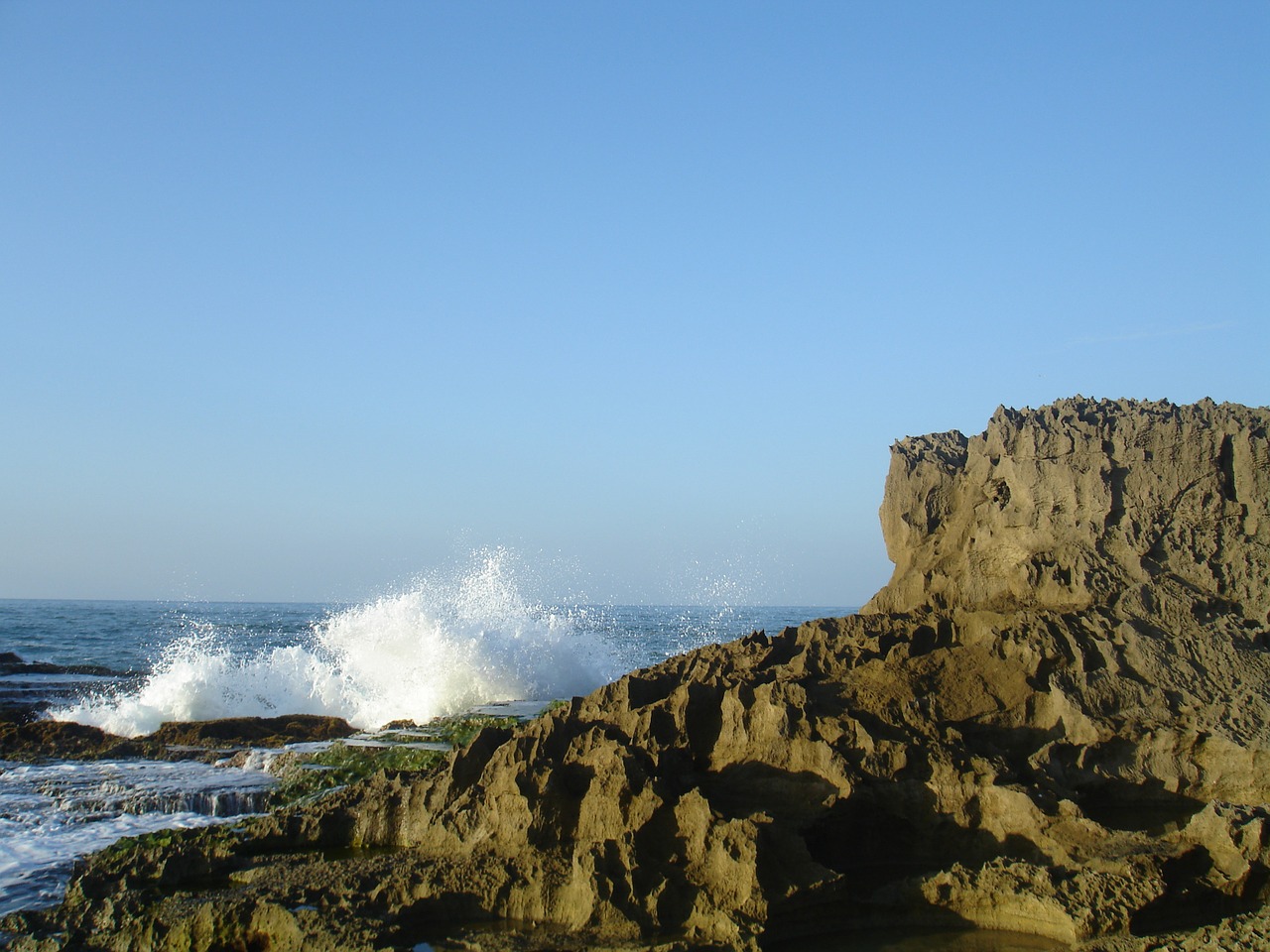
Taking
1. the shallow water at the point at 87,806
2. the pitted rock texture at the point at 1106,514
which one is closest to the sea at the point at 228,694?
the shallow water at the point at 87,806

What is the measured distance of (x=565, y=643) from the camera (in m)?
22.8

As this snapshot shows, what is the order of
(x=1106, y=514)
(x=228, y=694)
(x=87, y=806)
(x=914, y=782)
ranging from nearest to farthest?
1. (x=914, y=782)
2. (x=1106, y=514)
3. (x=87, y=806)
4. (x=228, y=694)

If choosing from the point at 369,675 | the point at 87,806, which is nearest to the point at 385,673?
the point at 369,675

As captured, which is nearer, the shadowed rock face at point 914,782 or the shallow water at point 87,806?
the shadowed rock face at point 914,782

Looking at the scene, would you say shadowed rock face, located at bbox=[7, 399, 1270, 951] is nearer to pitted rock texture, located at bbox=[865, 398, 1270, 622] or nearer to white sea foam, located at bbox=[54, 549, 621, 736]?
pitted rock texture, located at bbox=[865, 398, 1270, 622]

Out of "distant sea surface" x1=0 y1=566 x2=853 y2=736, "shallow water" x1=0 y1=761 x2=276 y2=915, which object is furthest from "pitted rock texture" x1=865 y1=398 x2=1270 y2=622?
"distant sea surface" x1=0 y1=566 x2=853 y2=736

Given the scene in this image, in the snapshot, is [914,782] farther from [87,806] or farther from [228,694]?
[228,694]

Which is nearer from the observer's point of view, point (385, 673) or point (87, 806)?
point (87, 806)

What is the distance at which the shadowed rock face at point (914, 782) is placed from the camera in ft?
16.5

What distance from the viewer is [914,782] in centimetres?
596

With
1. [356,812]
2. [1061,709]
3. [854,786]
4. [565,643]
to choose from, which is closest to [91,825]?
[356,812]

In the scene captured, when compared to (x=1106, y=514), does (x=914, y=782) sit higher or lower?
lower

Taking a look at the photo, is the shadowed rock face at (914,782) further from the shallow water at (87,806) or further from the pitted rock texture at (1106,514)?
the shallow water at (87,806)

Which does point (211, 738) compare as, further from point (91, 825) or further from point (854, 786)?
point (854, 786)
